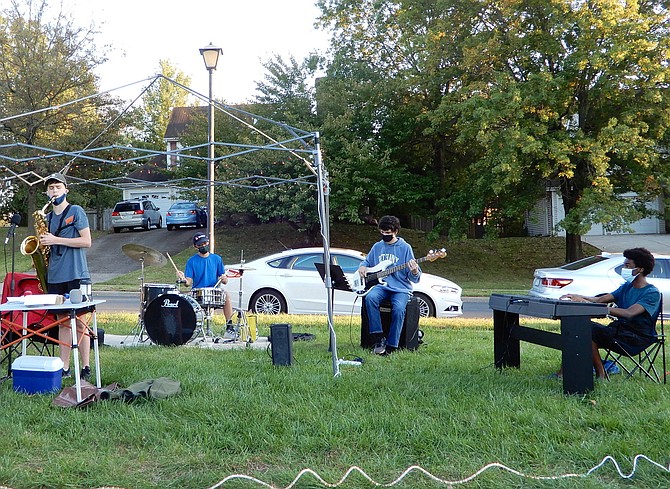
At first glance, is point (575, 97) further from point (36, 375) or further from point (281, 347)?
point (36, 375)

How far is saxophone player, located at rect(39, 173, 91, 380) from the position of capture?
20.0 ft

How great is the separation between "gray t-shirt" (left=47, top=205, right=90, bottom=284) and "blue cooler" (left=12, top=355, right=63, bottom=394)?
0.82 meters

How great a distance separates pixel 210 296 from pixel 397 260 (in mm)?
2681

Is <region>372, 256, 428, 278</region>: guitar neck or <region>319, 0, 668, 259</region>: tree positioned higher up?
<region>319, 0, 668, 259</region>: tree

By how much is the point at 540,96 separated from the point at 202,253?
483 inches

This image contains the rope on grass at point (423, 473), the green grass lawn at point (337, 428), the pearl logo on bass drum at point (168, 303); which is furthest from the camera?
the pearl logo on bass drum at point (168, 303)

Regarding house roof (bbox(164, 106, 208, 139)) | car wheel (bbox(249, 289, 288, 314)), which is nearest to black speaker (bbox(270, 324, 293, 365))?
car wheel (bbox(249, 289, 288, 314))

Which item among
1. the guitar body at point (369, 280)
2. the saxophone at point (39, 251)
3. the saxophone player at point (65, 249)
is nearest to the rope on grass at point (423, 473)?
the saxophone player at point (65, 249)

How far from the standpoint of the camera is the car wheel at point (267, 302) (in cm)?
1246

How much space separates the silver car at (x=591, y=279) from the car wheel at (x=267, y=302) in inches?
186

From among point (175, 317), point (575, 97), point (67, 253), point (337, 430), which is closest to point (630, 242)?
point (575, 97)

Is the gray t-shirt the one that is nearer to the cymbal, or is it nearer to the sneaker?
the cymbal

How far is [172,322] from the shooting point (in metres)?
8.36

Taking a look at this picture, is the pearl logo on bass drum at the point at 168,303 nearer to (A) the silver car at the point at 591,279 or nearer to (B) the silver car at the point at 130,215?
(A) the silver car at the point at 591,279
